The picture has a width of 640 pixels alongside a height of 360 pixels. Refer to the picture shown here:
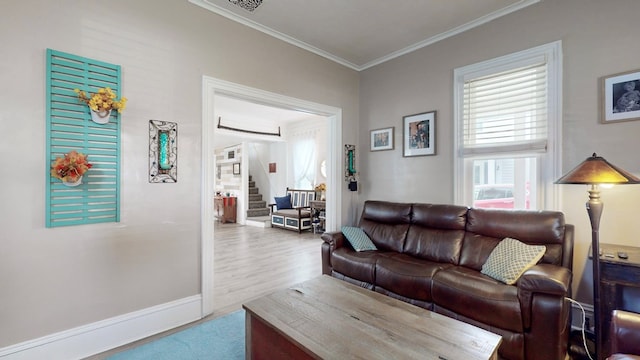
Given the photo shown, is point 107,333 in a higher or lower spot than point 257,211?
lower

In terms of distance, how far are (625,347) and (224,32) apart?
3.70 meters

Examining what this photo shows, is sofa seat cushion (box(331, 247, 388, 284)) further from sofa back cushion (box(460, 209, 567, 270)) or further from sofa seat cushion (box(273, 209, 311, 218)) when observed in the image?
sofa seat cushion (box(273, 209, 311, 218))

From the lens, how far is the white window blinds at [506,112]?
8.63 ft

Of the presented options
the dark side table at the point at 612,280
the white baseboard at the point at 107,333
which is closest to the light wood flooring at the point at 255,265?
the white baseboard at the point at 107,333

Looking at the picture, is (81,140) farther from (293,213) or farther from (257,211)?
(257,211)

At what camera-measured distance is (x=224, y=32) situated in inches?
110

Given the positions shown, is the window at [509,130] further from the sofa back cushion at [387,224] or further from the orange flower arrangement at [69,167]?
the orange flower arrangement at [69,167]

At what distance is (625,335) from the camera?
53.1 inches

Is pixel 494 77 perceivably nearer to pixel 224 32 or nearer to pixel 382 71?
pixel 382 71

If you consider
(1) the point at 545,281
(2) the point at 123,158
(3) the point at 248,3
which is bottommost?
(1) the point at 545,281

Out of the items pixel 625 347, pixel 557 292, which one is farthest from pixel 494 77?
pixel 625 347

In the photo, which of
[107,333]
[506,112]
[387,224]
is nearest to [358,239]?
[387,224]

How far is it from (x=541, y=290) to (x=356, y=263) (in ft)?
4.87

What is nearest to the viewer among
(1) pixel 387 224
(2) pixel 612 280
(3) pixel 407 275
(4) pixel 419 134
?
(2) pixel 612 280
